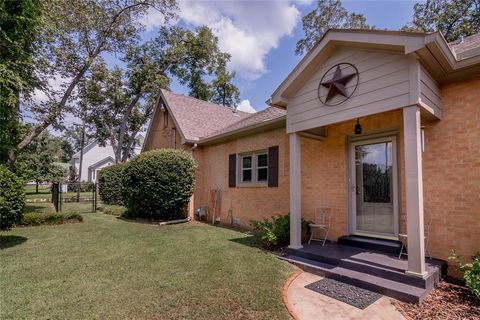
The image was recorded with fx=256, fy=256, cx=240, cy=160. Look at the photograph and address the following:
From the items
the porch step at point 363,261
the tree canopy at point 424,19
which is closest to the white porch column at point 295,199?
the porch step at point 363,261

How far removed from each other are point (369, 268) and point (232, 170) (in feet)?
21.0

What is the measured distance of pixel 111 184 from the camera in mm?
17016

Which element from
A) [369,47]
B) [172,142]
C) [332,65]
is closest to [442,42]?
[369,47]

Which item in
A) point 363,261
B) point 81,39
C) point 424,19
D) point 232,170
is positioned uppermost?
point 424,19

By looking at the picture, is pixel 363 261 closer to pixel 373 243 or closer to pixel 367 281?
pixel 367 281

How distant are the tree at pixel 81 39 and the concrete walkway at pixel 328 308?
13.5m

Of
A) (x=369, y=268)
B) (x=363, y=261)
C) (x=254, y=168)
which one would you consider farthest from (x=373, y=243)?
(x=254, y=168)

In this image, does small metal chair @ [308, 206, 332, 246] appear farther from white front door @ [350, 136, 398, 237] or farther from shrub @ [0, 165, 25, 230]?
shrub @ [0, 165, 25, 230]

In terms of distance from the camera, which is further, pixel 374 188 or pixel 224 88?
pixel 224 88

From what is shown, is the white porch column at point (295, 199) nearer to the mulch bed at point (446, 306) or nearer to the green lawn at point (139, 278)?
the green lawn at point (139, 278)

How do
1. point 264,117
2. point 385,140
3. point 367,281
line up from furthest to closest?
point 264,117
point 385,140
point 367,281

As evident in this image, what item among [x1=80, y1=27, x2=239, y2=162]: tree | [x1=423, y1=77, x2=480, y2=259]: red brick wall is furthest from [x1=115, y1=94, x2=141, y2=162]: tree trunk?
[x1=423, y1=77, x2=480, y2=259]: red brick wall

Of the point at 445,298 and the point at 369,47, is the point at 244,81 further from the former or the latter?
the point at 445,298

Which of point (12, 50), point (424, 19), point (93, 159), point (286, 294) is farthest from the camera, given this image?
point (93, 159)
